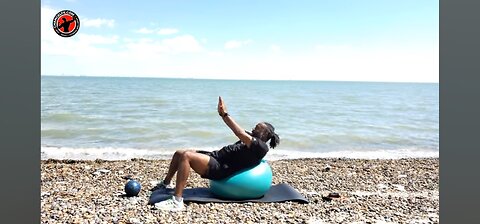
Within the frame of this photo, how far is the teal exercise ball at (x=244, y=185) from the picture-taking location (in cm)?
443

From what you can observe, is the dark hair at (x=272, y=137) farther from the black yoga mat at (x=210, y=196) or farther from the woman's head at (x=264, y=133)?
the black yoga mat at (x=210, y=196)

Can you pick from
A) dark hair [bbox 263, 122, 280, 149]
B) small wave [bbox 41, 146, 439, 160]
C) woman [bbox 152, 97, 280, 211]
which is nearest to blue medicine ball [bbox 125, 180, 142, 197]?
woman [bbox 152, 97, 280, 211]

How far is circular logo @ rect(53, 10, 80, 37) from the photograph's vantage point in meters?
3.40

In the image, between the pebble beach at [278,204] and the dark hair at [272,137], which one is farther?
the dark hair at [272,137]

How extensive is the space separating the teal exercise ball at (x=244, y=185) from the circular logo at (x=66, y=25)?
75.8 inches

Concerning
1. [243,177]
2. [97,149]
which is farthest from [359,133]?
[243,177]

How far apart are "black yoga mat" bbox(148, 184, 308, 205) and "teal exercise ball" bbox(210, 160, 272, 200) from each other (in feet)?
0.16

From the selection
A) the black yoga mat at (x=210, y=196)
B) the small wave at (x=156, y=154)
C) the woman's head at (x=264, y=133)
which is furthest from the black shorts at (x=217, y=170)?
the small wave at (x=156, y=154)

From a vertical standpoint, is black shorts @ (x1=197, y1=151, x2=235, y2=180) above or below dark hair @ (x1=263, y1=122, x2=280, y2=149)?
below

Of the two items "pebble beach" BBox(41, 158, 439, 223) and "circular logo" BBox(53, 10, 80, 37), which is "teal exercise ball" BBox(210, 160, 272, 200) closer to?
"pebble beach" BBox(41, 158, 439, 223)

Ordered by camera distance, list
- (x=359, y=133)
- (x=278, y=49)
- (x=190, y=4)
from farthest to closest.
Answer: (x=278, y=49), (x=190, y=4), (x=359, y=133)
